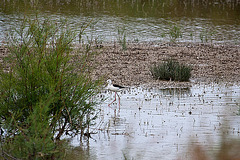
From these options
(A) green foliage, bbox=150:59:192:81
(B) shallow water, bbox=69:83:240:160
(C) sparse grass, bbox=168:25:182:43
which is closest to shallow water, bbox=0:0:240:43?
(C) sparse grass, bbox=168:25:182:43

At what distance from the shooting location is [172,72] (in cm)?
1305

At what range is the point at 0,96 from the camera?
628 cm

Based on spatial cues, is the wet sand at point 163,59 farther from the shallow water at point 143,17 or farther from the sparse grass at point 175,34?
the shallow water at point 143,17

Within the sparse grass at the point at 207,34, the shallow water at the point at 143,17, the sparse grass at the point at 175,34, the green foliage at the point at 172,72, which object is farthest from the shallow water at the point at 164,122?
the sparse grass at the point at 207,34

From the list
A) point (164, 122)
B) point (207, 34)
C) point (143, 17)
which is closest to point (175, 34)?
point (207, 34)

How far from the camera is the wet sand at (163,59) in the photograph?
13.4m

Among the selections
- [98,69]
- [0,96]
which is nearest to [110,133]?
[0,96]

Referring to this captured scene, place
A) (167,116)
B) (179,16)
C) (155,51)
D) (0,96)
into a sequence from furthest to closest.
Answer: (179,16) < (155,51) < (167,116) < (0,96)

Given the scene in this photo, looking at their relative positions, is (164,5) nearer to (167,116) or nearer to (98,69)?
(98,69)

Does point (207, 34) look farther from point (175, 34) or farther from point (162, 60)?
point (162, 60)

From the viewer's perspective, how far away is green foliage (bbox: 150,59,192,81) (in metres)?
12.9

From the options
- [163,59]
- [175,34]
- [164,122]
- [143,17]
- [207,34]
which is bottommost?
[164,122]

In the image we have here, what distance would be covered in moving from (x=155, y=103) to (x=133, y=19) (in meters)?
19.0

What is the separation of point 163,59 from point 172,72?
3.10 m
